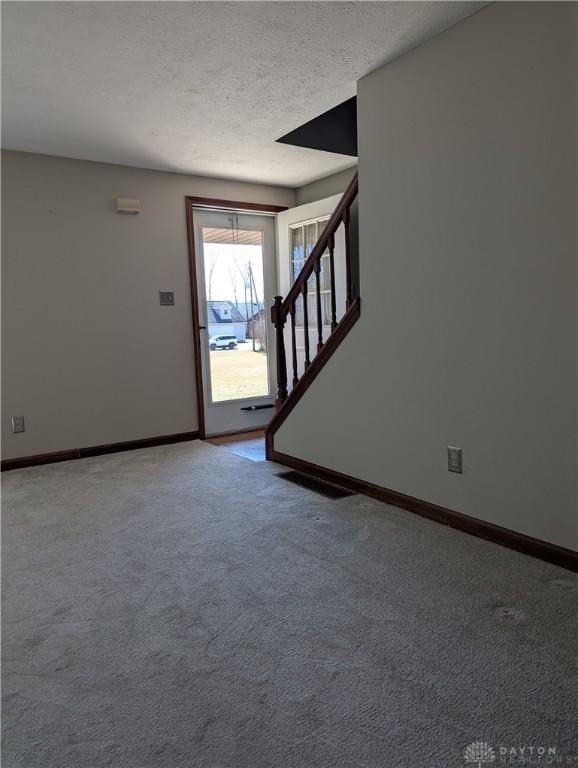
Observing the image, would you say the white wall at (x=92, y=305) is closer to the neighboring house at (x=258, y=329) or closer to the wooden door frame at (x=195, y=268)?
the wooden door frame at (x=195, y=268)

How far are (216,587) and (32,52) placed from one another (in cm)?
253

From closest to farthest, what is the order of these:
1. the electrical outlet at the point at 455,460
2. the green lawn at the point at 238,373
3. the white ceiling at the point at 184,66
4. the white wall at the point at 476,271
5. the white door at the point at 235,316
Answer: the white wall at the point at 476,271
the white ceiling at the point at 184,66
the electrical outlet at the point at 455,460
the white door at the point at 235,316
the green lawn at the point at 238,373

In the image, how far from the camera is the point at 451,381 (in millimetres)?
2459

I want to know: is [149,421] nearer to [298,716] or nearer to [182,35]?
[182,35]

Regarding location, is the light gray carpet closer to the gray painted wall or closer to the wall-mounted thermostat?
the wall-mounted thermostat

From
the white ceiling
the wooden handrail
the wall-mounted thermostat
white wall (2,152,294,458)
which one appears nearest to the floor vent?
the wooden handrail

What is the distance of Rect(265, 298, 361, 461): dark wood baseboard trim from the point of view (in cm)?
300

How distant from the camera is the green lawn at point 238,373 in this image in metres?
4.87

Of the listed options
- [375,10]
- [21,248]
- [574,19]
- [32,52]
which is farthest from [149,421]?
[574,19]

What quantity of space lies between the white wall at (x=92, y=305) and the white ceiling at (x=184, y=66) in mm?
342

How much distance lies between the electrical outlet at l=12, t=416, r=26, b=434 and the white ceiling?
1.94m

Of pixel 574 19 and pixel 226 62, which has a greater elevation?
pixel 226 62

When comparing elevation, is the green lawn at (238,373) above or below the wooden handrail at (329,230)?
below

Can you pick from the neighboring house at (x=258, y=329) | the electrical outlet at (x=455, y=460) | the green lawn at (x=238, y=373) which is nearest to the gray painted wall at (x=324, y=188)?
the neighboring house at (x=258, y=329)
